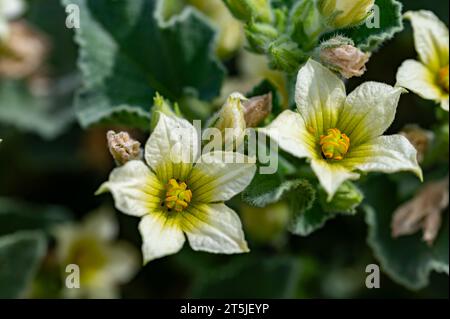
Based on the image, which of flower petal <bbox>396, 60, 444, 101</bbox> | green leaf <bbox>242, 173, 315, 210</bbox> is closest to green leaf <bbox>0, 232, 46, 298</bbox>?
green leaf <bbox>242, 173, 315, 210</bbox>

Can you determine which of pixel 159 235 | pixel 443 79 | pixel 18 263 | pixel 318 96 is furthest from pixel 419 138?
pixel 18 263

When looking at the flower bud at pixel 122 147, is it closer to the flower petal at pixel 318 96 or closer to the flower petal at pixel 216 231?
the flower petal at pixel 216 231

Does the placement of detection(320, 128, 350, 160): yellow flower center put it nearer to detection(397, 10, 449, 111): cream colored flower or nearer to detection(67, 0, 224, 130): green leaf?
detection(397, 10, 449, 111): cream colored flower

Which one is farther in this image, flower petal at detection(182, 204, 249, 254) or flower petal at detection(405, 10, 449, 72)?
flower petal at detection(405, 10, 449, 72)

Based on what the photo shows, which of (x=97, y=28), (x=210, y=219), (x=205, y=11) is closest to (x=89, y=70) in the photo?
(x=97, y=28)

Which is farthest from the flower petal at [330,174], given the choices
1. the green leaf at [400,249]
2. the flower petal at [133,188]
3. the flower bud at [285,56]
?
the green leaf at [400,249]

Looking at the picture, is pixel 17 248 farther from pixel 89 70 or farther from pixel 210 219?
pixel 210 219
